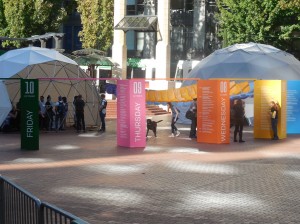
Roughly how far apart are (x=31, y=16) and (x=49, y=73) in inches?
957

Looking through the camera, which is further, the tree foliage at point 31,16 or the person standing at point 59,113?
the tree foliage at point 31,16

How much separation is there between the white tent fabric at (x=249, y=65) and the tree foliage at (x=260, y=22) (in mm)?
8865

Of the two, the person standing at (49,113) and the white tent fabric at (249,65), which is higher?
the white tent fabric at (249,65)

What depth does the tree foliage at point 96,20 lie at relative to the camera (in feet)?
179

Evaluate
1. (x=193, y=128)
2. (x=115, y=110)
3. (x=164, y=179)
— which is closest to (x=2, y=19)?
(x=115, y=110)

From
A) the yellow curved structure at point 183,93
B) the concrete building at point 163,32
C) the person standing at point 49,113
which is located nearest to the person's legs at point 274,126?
the yellow curved structure at point 183,93

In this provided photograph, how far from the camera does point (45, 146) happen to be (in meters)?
21.8

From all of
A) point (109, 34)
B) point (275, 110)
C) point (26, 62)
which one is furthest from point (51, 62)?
point (109, 34)

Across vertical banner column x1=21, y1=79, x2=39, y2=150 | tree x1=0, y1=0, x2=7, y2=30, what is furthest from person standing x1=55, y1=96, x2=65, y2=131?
tree x1=0, y1=0, x2=7, y2=30

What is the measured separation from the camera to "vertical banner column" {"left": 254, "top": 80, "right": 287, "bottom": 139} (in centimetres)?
2464

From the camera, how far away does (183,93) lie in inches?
1197

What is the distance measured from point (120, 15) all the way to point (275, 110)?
29476mm

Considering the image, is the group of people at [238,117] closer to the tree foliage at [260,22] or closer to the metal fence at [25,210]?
the metal fence at [25,210]

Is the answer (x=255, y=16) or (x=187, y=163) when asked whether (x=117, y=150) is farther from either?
(x=255, y=16)
